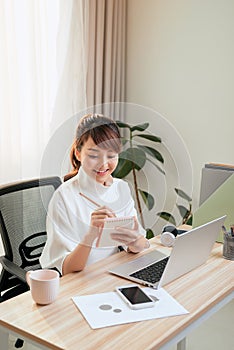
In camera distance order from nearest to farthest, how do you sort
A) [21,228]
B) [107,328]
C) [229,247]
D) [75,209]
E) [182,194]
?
[107,328], [75,209], [182,194], [229,247], [21,228]

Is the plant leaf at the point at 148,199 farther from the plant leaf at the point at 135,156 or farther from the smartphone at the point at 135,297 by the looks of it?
the smartphone at the point at 135,297

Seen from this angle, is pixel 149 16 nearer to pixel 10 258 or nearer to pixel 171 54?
pixel 171 54

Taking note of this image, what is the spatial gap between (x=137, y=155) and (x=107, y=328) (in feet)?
1.76

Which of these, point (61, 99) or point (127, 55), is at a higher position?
point (127, 55)

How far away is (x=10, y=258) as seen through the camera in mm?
2018

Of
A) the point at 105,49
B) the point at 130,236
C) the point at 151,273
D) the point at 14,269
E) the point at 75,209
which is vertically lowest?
the point at 14,269

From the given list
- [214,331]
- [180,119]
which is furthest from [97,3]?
[214,331]

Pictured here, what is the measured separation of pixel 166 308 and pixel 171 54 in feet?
7.04

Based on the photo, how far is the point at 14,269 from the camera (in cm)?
190

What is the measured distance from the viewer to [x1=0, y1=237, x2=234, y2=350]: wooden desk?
1248 millimetres

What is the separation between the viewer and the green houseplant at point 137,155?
153 cm

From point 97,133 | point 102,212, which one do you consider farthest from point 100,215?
point 97,133

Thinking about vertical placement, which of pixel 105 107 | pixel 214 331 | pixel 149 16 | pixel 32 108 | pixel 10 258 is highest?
pixel 149 16

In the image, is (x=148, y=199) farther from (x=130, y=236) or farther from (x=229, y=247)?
(x=229, y=247)
